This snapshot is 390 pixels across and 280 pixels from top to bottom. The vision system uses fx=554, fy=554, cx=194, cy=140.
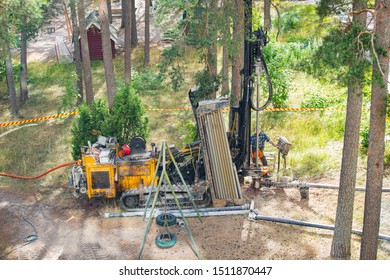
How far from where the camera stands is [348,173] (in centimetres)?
1237

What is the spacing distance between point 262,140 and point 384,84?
7.24 metres

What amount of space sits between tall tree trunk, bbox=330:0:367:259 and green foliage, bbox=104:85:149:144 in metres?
8.19

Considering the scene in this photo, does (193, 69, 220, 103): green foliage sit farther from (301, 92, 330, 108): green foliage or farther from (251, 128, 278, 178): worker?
(301, 92, 330, 108): green foliage

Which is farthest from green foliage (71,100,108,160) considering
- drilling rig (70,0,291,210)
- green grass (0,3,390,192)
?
drilling rig (70,0,291,210)

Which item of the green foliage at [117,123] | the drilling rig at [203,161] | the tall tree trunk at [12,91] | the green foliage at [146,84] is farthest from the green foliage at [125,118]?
the green foliage at [146,84]

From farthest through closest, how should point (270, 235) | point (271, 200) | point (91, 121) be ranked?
point (91, 121) → point (271, 200) → point (270, 235)

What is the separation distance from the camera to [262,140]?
55.8 feet

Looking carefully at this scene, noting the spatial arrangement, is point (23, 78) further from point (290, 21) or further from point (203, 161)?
point (290, 21)

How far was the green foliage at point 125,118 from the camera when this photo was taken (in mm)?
18391

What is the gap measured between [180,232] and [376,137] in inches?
246

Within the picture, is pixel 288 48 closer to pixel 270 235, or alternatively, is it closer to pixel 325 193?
pixel 325 193

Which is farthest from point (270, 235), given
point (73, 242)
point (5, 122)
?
point (5, 122)

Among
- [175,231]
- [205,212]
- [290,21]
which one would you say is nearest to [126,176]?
[175,231]

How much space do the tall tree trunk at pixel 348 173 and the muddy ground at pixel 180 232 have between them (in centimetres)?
55
